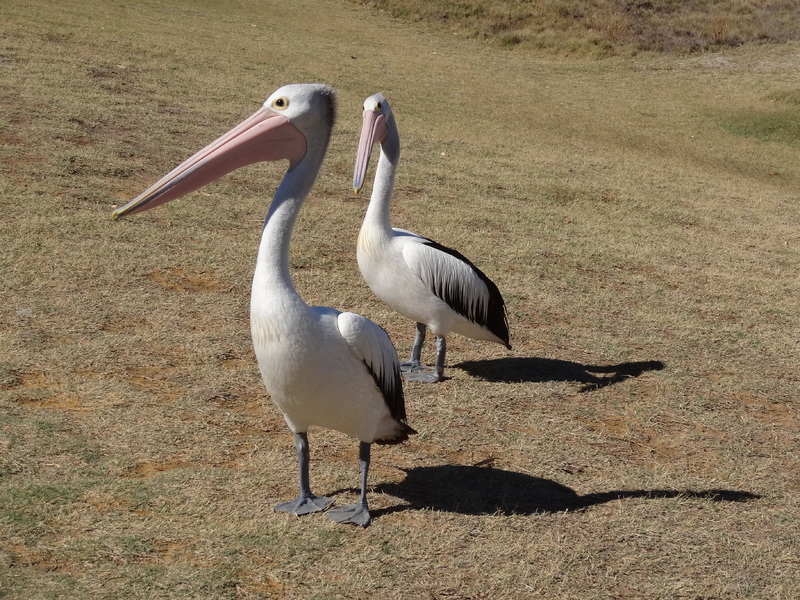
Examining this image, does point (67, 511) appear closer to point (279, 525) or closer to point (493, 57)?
point (279, 525)

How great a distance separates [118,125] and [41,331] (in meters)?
4.71

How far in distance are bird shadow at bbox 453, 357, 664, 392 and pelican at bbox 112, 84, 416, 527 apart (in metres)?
1.70

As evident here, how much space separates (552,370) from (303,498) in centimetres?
208

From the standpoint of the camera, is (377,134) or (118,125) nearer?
(377,134)

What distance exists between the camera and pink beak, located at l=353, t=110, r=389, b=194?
15.2 ft

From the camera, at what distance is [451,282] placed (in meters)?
4.77

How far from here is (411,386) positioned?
4672 millimetres

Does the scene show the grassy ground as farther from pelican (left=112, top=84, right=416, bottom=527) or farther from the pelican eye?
the pelican eye

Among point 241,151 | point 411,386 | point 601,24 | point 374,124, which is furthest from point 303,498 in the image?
point 601,24

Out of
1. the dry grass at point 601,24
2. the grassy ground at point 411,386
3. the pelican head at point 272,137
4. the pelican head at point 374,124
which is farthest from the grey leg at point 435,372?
the dry grass at point 601,24

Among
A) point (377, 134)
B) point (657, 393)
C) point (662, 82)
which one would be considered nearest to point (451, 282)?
point (377, 134)

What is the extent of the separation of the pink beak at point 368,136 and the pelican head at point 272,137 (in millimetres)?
1438

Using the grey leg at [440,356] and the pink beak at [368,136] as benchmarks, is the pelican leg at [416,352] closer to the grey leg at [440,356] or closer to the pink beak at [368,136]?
the grey leg at [440,356]

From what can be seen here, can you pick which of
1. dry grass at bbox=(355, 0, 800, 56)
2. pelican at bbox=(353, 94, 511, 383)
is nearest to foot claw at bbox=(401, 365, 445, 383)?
pelican at bbox=(353, 94, 511, 383)
